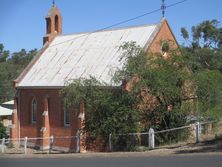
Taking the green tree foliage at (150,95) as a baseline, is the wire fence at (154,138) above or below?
below

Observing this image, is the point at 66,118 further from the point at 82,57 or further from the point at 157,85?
the point at 157,85

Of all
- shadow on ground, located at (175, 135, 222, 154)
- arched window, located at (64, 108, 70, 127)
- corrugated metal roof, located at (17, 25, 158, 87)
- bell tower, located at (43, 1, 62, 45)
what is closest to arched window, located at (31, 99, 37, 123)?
corrugated metal roof, located at (17, 25, 158, 87)

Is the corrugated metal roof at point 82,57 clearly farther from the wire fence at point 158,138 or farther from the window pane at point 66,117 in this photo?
the wire fence at point 158,138

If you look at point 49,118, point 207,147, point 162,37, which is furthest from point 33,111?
point 207,147

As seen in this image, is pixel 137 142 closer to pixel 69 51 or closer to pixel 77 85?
pixel 77 85

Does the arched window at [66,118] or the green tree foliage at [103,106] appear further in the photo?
the arched window at [66,118]

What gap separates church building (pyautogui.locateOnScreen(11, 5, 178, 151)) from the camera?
1339 inches

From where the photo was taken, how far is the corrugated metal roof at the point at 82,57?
1344 inches

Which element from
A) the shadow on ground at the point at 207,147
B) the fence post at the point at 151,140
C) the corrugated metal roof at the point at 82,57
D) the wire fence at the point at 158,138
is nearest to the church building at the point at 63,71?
the corrugated metal roof at the point at 82,57

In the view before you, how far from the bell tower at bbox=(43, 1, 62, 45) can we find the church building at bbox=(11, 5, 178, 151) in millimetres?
848

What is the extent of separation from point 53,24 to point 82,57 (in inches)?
344

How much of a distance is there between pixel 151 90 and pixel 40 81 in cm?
1454

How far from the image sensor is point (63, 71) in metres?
37.0

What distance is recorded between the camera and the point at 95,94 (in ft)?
89.8
